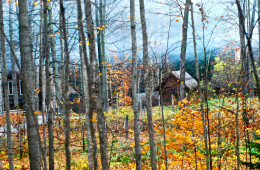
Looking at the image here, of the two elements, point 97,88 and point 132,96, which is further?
point 132,96

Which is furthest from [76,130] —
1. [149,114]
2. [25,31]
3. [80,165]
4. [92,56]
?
[92,56]

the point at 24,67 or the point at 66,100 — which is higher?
the point at 24,67

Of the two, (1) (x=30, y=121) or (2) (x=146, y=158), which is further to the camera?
(2) (x=146, y=158)

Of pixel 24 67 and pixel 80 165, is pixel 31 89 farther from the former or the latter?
pixel 80 165

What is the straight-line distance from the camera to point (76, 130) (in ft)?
Result: 35.9

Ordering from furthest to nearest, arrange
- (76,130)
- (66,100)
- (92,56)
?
(76,130) → (92,56) → (66,100)

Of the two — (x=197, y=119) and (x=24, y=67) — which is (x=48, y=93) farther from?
(x=197, y=119)

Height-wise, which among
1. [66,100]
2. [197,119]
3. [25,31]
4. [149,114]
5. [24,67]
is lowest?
[197,119]

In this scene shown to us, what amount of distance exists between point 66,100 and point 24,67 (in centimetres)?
170

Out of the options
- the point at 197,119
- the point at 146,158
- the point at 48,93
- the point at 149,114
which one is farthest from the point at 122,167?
the point at 48,93

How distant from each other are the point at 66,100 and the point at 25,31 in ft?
6.29

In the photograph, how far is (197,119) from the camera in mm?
5539

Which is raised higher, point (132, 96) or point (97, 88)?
point (97, 88)

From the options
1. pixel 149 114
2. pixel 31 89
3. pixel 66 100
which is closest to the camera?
pixel 66 100
